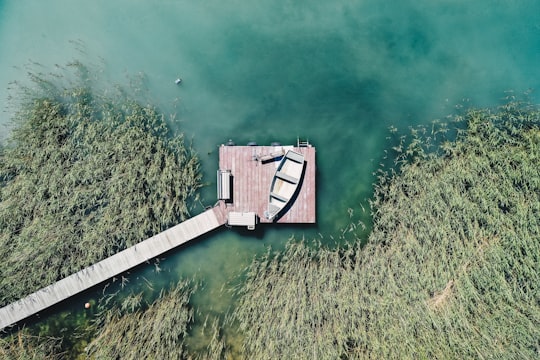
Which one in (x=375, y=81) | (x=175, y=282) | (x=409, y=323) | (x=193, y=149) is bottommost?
(x=409, y=323)

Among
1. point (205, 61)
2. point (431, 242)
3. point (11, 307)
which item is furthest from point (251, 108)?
point (11, 307)

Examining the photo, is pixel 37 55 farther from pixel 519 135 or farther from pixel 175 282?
pixel 519 135

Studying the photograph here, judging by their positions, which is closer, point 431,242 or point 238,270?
point 431,242

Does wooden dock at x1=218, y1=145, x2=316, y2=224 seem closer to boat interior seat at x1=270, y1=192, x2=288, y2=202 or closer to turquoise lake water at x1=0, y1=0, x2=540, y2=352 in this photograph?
boat interior seat at x1=270, y1=192, x2=288, y2=202

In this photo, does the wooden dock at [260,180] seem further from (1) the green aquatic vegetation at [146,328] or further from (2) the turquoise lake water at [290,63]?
(1) the green aquatic vegetation at [146,328]

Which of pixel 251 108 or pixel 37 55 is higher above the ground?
pixel 37 55

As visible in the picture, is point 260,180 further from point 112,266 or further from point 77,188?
point 77,188
